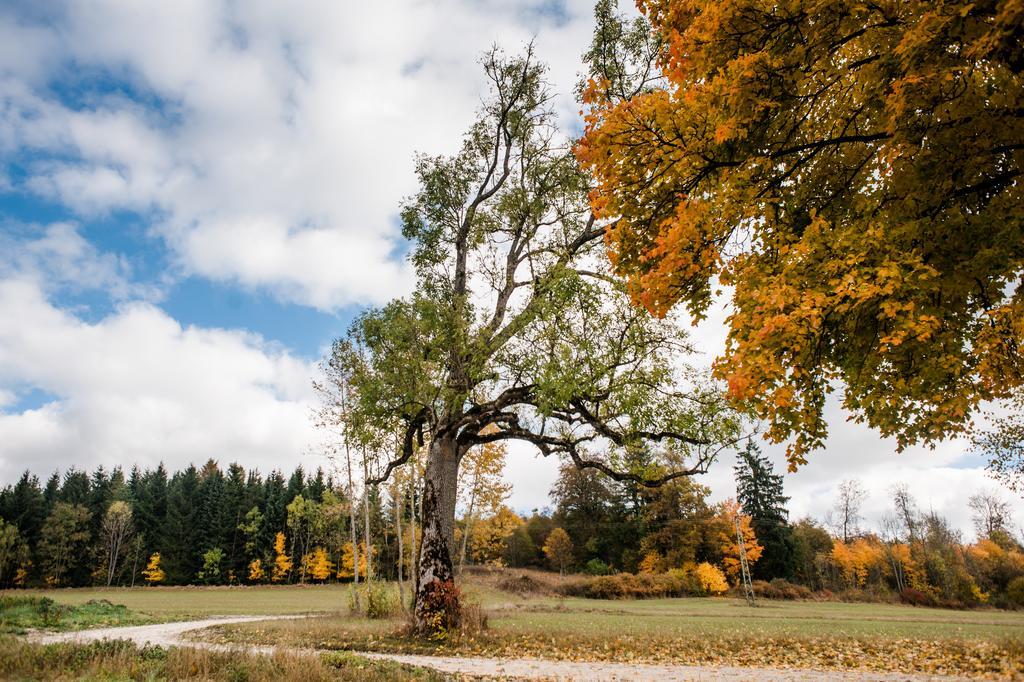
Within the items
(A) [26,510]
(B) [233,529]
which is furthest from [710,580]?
(A) [26,510]

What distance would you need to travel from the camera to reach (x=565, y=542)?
58.5 m

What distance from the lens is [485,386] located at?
1358 centimetres

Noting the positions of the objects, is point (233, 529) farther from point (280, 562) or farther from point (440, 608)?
point (440, 608)

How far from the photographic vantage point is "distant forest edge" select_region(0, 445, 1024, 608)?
46406 millimetres

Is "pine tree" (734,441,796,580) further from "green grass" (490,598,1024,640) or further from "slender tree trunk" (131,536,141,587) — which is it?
"slender tree trunk" (131,536,141,587)

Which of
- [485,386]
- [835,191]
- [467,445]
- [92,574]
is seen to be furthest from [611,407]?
[92,574]

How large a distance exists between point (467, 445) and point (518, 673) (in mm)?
6490

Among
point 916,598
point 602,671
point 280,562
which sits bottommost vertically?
point 916,598

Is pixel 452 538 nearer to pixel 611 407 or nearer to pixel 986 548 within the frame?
pixel 611 407

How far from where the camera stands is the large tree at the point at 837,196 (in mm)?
4574

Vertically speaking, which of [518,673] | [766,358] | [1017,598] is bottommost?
[1017,598]

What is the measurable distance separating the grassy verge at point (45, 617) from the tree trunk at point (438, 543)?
1118 cm

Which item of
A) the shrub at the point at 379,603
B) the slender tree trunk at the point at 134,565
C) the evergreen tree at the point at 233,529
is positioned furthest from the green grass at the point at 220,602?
the slender tree trunk at the point at 134,565

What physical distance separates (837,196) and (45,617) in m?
24.7
